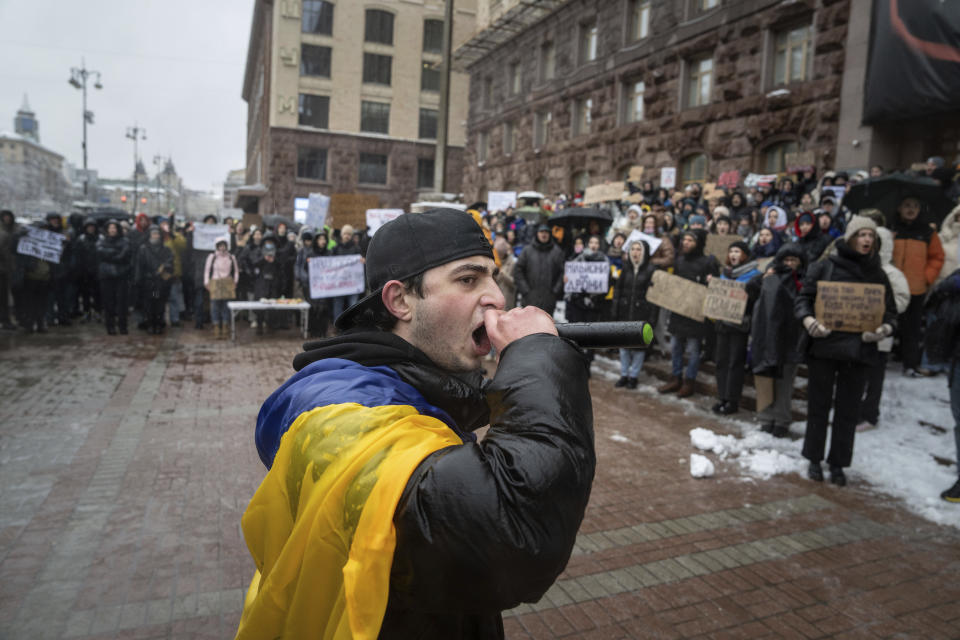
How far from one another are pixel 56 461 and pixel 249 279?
8.93 metres

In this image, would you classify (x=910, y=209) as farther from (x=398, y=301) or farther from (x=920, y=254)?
(x=398, y=301)

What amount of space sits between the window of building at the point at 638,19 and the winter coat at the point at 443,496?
2287cm

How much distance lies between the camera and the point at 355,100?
39188 mm

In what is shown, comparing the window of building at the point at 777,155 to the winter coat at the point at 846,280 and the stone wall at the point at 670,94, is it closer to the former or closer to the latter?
the stone wall at the point at 670,94

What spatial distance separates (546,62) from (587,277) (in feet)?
67.8

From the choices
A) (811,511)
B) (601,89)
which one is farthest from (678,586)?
(601,89)

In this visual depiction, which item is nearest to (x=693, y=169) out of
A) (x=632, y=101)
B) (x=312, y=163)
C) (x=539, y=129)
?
(x=632, y=101)

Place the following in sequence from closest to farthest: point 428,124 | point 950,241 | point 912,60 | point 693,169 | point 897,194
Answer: point 950,241 < point 897,194 < point 912,60 < point 693,169 < point 428,124

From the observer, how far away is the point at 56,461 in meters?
5.43

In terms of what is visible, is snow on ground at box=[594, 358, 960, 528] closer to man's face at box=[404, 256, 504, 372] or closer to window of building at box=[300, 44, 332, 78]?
man's face at box=[404, 256, 504, 372]

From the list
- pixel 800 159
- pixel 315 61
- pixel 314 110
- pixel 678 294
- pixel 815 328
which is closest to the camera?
pixel 815 328


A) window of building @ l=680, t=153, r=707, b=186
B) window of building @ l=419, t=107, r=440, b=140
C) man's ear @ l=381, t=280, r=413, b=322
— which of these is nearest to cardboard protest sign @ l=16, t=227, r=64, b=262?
man's ear @ l=381, t=280, r=413, b=322

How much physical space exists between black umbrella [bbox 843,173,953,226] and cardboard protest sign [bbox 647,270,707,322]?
8.34 feet

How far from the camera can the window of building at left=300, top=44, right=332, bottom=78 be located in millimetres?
38094
